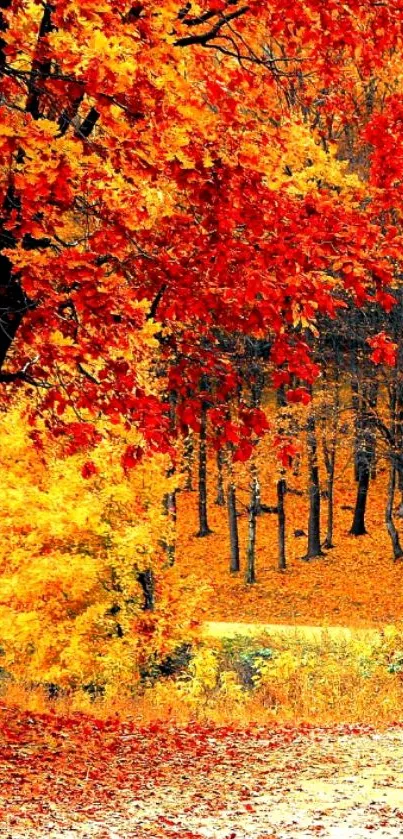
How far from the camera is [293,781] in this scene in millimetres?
9594

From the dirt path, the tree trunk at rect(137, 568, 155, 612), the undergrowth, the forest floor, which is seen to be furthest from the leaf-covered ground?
the forest floor

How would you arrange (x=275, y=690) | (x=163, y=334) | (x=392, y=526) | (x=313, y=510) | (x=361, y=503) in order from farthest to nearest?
(x=361, y=503) < (x=313, y=510) < (x=392, y=526) < (x=275, y=690) < (x=163, y=334)

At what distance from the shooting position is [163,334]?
329 inches

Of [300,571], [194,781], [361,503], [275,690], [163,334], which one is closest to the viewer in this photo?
[163,334]

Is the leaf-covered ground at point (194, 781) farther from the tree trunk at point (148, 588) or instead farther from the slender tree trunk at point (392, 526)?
the slender tree trunk at point (392, 526)

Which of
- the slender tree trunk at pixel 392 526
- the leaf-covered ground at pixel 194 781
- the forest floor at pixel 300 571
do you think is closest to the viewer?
the leaf-covered ground at pixel 194 781

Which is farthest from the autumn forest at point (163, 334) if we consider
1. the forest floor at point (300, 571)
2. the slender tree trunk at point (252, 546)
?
the slender tree trunk at point (252, 546)

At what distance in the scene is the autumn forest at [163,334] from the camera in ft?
20.4

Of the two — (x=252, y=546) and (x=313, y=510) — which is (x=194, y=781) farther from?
(x=313, y=510)

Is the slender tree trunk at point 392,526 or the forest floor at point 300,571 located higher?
the slender tree trunk at point 392,526

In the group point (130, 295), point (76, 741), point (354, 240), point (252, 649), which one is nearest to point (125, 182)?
point (130, 295)

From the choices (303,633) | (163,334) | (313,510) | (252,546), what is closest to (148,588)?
(303,633)

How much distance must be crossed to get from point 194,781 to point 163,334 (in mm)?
4208

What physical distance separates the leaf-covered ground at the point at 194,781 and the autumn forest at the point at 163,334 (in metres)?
0.05
